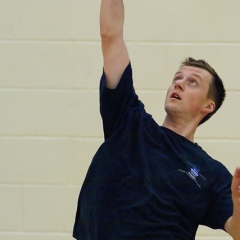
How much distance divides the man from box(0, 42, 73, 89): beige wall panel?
884 mm

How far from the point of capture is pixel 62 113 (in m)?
2.42

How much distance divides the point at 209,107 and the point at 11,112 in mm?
1006

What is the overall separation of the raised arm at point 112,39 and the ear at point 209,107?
43cm

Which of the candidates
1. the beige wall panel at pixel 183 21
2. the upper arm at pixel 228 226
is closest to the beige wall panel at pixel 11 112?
the beige wall panel at pixel 183 21

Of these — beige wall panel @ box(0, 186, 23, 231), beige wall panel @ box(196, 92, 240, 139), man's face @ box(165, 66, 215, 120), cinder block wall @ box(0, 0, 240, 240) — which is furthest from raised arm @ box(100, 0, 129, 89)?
beige wall panel @ box(0, 186, 23, 231)

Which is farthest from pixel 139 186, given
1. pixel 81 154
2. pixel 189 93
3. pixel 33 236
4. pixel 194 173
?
pixel 33 236

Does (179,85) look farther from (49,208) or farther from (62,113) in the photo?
(49,208)

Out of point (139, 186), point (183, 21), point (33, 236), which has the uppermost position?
point (183, 21)

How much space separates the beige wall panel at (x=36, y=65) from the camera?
2424 mm

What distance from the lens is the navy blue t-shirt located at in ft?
4.96

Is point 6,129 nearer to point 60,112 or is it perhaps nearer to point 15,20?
point 60,112

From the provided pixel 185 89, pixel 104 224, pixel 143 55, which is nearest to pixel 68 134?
pixel 143 55

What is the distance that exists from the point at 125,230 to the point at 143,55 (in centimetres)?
112

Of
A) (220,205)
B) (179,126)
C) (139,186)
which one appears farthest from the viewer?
(179,126)
